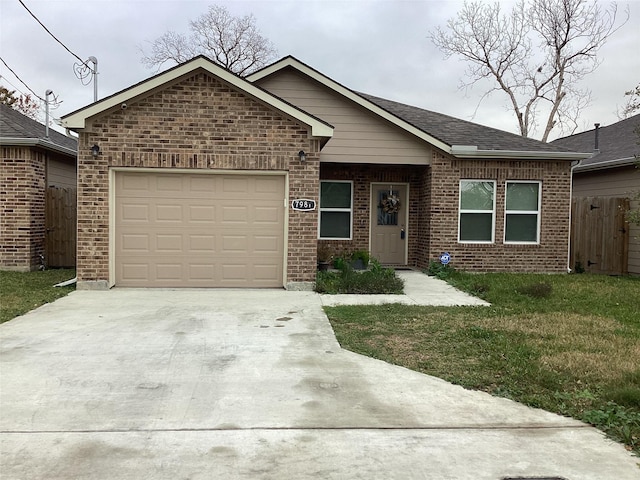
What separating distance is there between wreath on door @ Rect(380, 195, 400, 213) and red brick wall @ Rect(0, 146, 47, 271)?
352 inches

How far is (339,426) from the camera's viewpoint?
4129 millimetres

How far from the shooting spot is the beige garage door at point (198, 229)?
34.2ft

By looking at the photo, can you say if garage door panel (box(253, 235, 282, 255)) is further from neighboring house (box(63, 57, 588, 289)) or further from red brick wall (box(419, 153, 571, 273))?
red brick wall (box(419, 153, 571, 273))

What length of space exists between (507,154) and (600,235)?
395cm

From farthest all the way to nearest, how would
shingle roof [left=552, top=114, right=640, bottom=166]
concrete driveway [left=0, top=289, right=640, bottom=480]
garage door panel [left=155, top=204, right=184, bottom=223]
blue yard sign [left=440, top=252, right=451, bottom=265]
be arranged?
shingle roof [left=552, top=114, right=640, bottom=166], blue yard sign [left=440, top=252, right=451, bottom=265], garage door panel [left=155, top=204, right=184, bottom=223], concrete driveway [left=0, top=289, right=640, bottom=480]

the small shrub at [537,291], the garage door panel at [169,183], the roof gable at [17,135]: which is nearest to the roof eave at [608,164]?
the small shrub at [537,291]

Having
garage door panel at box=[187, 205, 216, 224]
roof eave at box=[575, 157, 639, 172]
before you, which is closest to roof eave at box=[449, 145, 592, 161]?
roof eave at box=[575, 157, 639, 172]

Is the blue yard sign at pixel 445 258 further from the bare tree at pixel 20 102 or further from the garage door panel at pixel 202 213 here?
the bare tree at pixel 20 102

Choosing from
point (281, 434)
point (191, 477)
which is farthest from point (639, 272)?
point (191, 477)

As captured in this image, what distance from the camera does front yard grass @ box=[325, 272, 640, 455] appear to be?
468 centimetres

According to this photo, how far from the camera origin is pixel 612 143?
16984 millimetres

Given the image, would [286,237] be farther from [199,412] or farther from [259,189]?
[199,412]

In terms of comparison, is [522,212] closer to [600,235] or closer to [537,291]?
[600,235]

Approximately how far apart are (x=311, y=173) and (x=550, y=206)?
21.8 ft
